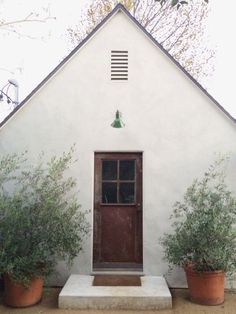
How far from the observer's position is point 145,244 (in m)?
6.54

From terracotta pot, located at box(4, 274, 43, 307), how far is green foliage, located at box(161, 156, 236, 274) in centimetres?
214

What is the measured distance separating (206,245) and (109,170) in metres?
2.20

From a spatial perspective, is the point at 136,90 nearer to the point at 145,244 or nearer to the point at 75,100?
the point at 75,100

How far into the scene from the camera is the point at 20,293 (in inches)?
218

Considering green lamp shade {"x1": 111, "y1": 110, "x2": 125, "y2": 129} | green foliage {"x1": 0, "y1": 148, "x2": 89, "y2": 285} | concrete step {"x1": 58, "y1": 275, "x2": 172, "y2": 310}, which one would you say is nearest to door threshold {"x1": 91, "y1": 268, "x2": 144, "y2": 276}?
green foliage {"x1": 0, "y1": 148, "x2": 89, "y2": 285}

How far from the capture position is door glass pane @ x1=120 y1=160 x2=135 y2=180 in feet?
22.3

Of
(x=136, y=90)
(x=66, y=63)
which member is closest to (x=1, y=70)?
(x=66, y=63)

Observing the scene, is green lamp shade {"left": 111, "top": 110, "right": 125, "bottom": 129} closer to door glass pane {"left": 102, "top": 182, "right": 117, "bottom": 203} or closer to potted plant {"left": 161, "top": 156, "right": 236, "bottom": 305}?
door glass pane {"left": 102, "top": 182, "right": 117, "bottom": 203}

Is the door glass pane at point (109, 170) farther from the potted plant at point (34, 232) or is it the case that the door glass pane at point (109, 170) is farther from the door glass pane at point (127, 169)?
the potted plant at point (34, 232)

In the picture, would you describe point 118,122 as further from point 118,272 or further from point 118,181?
point 118,272

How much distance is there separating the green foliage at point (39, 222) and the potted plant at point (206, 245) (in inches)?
63.1

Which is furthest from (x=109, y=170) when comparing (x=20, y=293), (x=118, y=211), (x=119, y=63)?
(x=20, y=293)

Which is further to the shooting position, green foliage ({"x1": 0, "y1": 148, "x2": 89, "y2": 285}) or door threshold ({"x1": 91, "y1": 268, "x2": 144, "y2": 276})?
door threshold ({"x1": 91, "y1": 268, "x2": 144, "y2": 276})

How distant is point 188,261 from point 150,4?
13094 mm
